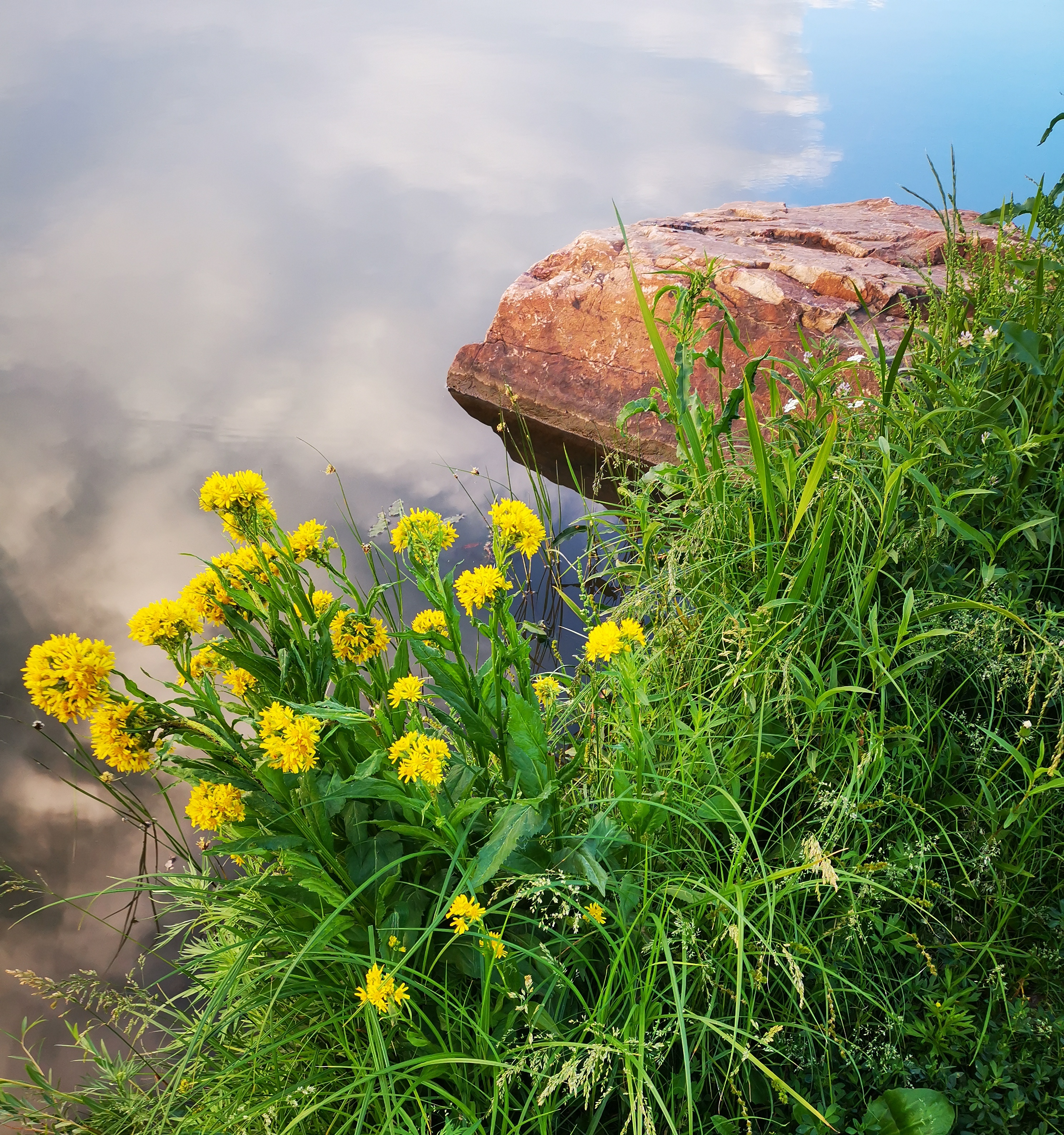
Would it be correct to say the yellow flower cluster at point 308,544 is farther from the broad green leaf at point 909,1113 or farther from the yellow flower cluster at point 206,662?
the broad green leaf at point 909,1113

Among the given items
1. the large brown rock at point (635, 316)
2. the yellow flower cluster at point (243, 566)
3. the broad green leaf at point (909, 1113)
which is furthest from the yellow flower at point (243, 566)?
the large brown rock at point (635, 316)

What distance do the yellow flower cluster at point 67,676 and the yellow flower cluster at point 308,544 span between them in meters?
0.28

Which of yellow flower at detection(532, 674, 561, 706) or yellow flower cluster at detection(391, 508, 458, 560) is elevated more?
yellow flower cluster at detection(391, 508, 458, 560)

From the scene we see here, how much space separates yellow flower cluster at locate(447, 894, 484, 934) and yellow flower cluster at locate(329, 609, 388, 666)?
36 centimetres

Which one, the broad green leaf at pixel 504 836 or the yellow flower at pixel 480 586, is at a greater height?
the yellow flower at pixel 480 586

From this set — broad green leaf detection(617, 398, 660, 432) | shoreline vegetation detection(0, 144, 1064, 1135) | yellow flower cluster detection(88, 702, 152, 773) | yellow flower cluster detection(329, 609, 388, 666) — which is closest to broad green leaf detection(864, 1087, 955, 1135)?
shoreline vegetation detection(0, 144, 1064, 1135)

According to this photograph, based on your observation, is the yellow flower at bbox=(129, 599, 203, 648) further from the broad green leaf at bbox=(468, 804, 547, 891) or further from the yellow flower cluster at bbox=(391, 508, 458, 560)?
the broad green leaf at bbox=(468, 804, 547, 891)

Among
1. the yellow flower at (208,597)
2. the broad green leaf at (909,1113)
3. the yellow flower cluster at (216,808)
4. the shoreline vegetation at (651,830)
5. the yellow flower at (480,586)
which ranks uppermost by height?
the yellow flower at (208,597)

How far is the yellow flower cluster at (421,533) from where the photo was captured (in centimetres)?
91

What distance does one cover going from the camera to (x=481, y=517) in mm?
2529

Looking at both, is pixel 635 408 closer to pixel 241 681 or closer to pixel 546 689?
pixel 546 689

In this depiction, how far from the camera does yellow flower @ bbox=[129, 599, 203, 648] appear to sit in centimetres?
85

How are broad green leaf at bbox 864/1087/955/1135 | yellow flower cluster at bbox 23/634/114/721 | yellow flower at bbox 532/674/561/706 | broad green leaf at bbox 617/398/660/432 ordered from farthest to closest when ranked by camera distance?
broad green leaf at bbox 617/398/660/432, yellow flower at bbox 532/674/561/706, broad green leaf at bbox 864/1087/955/1135, yellow flower cluster at bbox 23/634/114/721

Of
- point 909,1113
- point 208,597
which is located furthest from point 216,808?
point 909,1113
